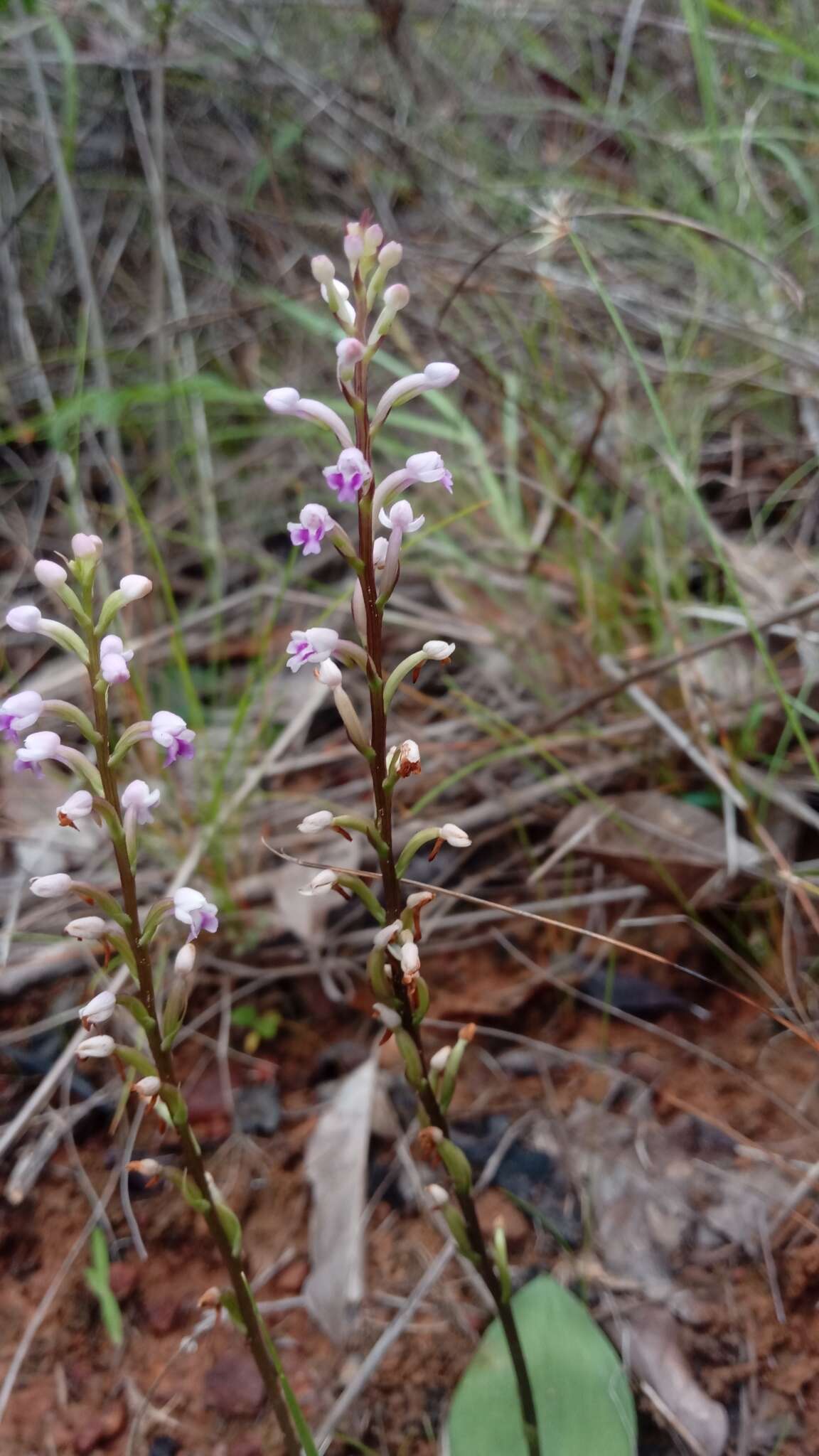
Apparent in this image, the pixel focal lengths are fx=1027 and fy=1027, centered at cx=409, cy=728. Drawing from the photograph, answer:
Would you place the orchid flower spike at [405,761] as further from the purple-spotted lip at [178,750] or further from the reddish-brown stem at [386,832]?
the purple-spotted lip at [178,750]

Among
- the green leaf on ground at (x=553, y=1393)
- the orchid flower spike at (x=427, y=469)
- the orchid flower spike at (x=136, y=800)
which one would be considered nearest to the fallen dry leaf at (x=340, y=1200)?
the green leaf on ground at (x=553, y=1393)

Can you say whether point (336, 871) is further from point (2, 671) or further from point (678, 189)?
point (678, 189)

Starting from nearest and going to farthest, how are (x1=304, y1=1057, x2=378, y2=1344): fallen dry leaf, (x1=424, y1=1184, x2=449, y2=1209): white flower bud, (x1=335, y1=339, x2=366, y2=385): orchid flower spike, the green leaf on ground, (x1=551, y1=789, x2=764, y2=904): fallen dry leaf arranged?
(x1=335, y1=339, x2=366, y2=385): orchid flower spike
(x1=424, y1=1184, x2=449, y2=1209): white flower bud
the green leaf on ground
(x1=304, y1=1057, x2=378, y2=1344): fallen dry leaf
(x1=551, y1=789, x2=764, y2=904): fallen dry leaf

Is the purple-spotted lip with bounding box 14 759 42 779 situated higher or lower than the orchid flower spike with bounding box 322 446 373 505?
lower

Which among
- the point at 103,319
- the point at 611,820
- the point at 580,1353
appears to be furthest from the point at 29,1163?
the point at 103,319

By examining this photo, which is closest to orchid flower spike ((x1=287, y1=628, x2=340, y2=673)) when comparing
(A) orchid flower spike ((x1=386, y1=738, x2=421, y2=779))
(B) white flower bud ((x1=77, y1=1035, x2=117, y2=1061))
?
(A) orchid flower spike ((x1=386, y1=738, x2=421, y2=779))

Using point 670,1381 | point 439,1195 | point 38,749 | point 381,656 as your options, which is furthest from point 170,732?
point 670,1381

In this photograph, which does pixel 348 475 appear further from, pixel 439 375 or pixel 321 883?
pixel 321 883

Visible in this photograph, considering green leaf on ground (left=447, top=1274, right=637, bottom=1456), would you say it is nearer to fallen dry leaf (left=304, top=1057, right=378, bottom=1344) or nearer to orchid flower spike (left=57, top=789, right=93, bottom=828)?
fallen dry leaf (left=304, top=1057, right=378, bottom=1344)
